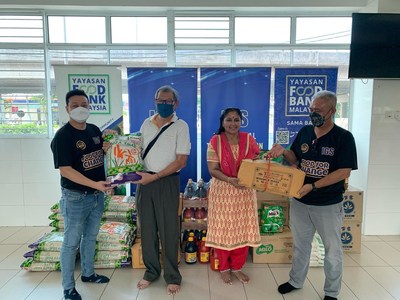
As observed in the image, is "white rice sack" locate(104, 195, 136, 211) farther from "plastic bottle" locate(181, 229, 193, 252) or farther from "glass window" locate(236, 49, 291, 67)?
"glass window" locate(236, 49, 291, 67)

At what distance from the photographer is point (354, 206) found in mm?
3297

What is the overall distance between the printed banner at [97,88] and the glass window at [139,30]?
66cm

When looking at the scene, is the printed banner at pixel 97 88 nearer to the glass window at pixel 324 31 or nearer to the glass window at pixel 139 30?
the glass window at pixel 139 30

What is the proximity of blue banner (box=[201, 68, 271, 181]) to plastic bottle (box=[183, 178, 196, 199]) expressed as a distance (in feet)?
1.05

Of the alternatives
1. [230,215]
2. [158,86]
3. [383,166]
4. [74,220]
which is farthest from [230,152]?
[383,166]

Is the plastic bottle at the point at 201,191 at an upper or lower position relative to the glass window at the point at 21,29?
lower

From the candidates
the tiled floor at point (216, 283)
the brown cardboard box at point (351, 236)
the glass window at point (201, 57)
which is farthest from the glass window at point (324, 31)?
the tiled floor at point (216, 283)

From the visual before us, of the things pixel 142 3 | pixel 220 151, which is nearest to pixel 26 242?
pixel 220 151

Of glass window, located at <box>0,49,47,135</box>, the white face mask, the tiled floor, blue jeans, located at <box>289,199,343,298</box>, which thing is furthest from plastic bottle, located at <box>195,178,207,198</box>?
glass window, located at <box>0,49,47,135</box>

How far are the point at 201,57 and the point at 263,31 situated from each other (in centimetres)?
86

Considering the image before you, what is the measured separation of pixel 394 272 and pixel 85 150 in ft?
9.89

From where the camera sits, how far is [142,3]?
11.8 ft

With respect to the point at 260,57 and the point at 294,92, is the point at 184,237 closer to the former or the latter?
the point at 294,92

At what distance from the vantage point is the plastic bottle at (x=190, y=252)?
306cm
